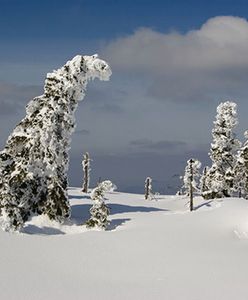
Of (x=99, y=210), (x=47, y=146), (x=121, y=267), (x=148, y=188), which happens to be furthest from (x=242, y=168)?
(x=121, y=267)

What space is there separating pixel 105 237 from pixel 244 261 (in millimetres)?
6204

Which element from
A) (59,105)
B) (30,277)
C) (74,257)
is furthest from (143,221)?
(30,277)

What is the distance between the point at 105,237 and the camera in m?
20.7

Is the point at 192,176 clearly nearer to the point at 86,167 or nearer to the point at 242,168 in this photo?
the point at 242,168

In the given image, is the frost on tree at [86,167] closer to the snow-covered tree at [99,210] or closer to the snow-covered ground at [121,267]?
the snow-covered tree at [99,210]

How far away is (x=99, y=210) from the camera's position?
35.4 metres

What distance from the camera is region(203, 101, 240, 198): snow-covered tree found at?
51875mm

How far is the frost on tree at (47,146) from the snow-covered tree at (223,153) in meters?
20.8

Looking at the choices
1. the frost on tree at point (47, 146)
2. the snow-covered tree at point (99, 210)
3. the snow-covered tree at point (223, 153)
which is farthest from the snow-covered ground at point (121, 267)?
the snow-covered tree at point (223, 153)

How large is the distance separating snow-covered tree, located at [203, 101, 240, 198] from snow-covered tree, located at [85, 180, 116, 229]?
18798 millimetres

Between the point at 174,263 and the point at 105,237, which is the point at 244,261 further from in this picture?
the point at 105,237

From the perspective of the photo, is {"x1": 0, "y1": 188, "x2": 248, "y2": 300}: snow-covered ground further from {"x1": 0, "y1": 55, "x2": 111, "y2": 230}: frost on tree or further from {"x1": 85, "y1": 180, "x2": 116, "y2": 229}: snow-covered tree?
{"x1": 0, "y1": 55, "x2": 111, "y2": 230}: frost on tree

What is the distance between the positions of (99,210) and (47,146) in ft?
21.0

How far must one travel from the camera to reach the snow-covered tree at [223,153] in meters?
51.9
